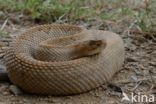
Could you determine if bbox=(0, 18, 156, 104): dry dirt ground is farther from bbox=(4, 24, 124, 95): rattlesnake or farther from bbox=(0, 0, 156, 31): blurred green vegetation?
bbox=(0, 0, 156, 31): blurred green vegetation

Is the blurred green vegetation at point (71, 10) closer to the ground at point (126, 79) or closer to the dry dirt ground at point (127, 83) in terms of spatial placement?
the ground at point (126, 79)

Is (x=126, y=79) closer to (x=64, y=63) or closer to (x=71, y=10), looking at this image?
(x=64, y=63)

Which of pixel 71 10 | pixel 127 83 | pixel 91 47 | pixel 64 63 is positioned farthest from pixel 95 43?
pixel 71 10

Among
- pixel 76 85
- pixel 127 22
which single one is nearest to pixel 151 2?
pixel 127 22

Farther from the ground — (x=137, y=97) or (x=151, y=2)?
(x=151, y=2)

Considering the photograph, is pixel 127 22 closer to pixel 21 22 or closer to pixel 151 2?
pixel 151 2

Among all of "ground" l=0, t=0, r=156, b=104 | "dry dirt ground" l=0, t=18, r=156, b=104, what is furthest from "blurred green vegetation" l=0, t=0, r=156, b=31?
"dry dirt ground" l=0, t=18, r=156, b=104

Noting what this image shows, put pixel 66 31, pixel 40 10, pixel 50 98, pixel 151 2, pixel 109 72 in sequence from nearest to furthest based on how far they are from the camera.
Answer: pixel 50 98 → pixel 109 72 → pixel 66 31 → pixel 151 2 → pixel 40 10
